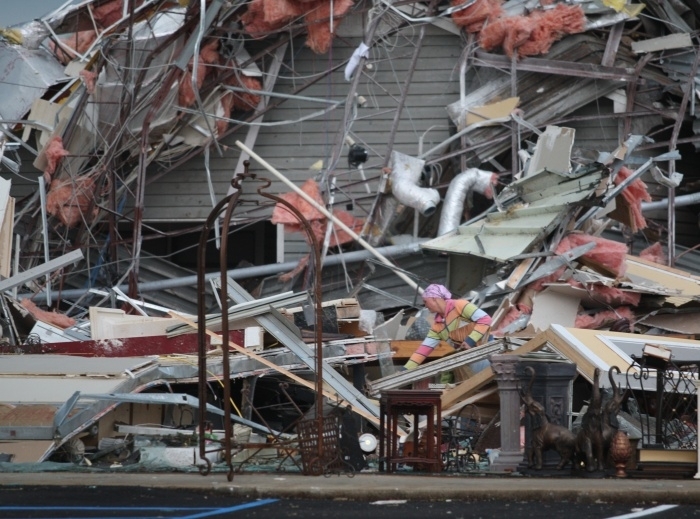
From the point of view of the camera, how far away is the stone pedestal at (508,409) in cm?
1027

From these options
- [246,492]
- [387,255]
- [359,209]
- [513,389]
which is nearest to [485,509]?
[246,492]

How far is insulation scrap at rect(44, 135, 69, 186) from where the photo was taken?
16781 mm

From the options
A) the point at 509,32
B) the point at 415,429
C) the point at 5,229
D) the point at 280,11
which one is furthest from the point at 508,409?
the point at 280,11

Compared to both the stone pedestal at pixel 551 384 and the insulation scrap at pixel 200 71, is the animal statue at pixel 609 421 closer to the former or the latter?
the stone pedestal at pixel 551 384

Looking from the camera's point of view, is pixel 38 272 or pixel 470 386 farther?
pixel 38 272

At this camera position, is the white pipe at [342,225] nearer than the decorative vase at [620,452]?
No

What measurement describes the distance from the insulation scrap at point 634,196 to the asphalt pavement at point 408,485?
6684 mm

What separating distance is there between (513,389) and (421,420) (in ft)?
6.27

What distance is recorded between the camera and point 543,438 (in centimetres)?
964

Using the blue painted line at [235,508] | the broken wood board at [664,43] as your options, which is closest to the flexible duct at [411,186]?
the broken wood board at [664,43]

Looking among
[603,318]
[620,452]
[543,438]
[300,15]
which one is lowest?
[620,452]

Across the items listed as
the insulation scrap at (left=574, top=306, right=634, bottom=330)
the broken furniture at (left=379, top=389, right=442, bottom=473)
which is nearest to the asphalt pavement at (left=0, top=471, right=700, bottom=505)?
the broken furniture at (left=379, top=389, right=442, bottom=473)

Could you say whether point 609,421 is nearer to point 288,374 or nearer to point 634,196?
point 288,374

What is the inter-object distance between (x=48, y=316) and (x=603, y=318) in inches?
254
